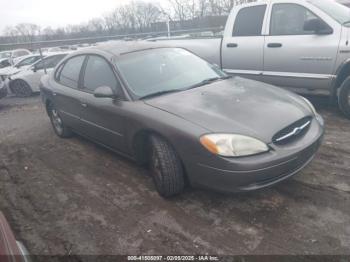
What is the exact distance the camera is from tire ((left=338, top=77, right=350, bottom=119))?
5301 mm

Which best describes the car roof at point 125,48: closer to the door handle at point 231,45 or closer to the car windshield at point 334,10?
the door handle at point 231,45

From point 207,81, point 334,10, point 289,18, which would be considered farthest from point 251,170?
point 334,10

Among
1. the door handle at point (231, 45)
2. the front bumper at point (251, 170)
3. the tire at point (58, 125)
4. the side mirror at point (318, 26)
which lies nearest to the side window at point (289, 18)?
the side mirror at point (318, 26)

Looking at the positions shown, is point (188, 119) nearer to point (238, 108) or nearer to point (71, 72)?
point (238, 108)

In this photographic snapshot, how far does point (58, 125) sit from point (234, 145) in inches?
155

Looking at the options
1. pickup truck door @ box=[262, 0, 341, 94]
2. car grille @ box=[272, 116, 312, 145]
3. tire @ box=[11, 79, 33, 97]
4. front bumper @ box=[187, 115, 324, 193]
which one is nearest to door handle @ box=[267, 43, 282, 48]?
pickup truck door @ box=[262, 0, 341, 94]

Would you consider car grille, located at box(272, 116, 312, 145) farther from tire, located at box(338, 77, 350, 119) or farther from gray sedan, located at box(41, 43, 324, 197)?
tire, located at box(338, 77, 350, 119)

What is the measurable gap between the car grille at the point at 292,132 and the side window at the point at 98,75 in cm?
198

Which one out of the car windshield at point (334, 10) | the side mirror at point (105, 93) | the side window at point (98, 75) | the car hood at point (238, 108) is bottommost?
the car hood at point (238, 108)

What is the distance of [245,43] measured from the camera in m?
6.34

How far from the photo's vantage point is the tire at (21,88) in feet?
37.5

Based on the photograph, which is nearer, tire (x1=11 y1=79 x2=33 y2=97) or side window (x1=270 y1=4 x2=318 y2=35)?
side window (x1=270 y1=4 x2=318 y2=35)

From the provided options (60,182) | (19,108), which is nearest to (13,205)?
(60,182)

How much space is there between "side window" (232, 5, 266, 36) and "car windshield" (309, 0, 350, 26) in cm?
89
